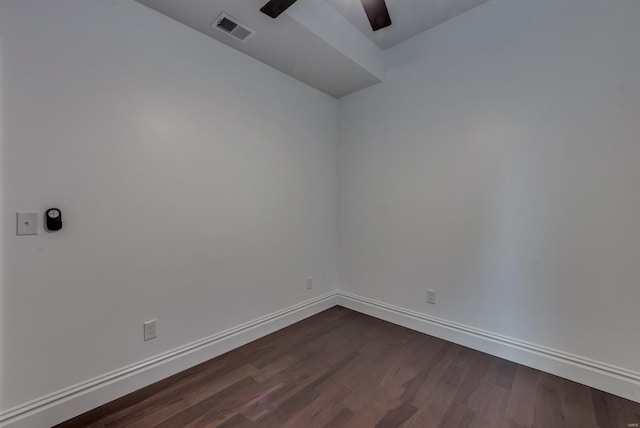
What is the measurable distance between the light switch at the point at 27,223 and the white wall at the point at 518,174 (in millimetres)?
2540

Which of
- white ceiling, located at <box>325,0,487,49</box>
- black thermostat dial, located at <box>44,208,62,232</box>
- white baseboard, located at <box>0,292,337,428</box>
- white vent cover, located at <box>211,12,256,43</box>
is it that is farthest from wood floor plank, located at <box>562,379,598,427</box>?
white vent cover, located at <box>211,12,256,43</box>

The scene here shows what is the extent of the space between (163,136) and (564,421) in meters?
2.94

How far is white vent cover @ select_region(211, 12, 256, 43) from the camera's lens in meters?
1.89

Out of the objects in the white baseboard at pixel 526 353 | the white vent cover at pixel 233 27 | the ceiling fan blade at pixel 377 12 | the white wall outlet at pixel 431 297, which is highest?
the white vent cover at pixel 233 27

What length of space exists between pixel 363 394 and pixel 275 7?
8.07 ft

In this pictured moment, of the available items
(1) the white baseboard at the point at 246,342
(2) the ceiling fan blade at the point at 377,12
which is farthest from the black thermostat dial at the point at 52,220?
(2) the ceiling fan blade at the point at 377,12

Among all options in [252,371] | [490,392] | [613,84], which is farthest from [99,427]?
[613,84]

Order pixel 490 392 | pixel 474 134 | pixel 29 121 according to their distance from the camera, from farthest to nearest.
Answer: pixel 474 134 → pixel 490 392 → pixel 29 121

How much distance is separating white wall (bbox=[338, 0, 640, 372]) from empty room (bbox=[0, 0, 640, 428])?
1cm

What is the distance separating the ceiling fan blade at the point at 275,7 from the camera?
1.62 m

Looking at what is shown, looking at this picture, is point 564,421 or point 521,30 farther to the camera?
point 521,30

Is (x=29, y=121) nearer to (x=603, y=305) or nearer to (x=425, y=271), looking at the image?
(x=425, y=271)

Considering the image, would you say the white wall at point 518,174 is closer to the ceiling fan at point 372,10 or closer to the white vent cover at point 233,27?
the ceiling fan at point 372,10

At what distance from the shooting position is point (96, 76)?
1.59 m
